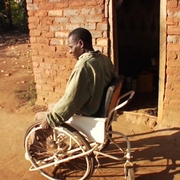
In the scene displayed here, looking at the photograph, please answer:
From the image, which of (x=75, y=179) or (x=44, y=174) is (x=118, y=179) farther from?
(x=44, y=174)

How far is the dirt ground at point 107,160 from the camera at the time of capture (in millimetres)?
3977

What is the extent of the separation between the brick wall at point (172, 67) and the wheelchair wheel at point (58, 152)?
5.39 ft

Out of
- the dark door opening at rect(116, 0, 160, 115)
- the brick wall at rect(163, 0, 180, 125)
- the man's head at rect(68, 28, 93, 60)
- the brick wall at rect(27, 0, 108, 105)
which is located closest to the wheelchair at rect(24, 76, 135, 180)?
the man's head at rect(68, 28, 93, 60)

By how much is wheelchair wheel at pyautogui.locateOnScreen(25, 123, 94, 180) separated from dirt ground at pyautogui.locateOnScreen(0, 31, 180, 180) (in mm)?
228

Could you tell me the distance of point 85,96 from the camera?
3.23 meters

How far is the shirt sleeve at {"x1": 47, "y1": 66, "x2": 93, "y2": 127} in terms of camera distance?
10.3 ft

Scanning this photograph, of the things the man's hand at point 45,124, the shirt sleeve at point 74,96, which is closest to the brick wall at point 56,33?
the shirt sleeve at point 74,96

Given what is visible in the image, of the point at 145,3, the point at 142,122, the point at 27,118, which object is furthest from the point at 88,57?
the point at 145,3

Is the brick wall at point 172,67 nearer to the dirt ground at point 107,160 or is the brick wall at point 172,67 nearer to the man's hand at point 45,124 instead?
the dirt ground at point 107,160

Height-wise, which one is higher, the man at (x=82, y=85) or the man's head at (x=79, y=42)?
the man's head at (x=79, y=42)

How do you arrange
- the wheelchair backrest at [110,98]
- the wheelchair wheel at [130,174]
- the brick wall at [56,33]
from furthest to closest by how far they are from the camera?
1. the brick wall at [56,33]
2. the wheelchair wheel at [130,174]
3. the wheelchair backrest at [110,98]

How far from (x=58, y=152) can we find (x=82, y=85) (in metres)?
0.93

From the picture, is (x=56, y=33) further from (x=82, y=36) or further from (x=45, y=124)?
(x=45, y=124)

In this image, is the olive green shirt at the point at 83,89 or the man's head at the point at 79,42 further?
the man's head at the point at 79,42
